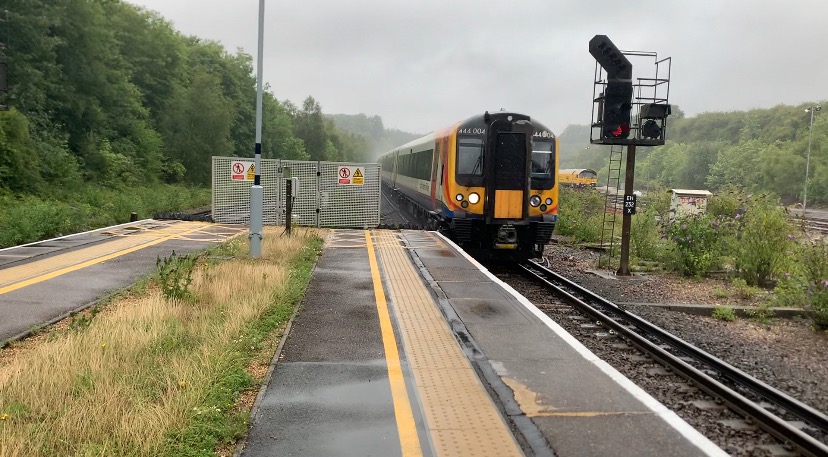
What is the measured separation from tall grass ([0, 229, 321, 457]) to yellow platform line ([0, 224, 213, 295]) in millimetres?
2248

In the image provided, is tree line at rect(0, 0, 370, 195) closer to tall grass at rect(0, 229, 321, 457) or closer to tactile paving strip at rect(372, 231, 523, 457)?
tall grass at rect(0, 229, 321, 457)

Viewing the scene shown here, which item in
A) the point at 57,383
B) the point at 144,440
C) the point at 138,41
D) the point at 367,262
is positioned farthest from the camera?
the point at 138,41

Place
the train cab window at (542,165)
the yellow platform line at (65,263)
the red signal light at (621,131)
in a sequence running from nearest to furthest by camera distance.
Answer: the yellow platform line at (65,263) < the red signal light at (621,131) < the train cab window at (542,165)

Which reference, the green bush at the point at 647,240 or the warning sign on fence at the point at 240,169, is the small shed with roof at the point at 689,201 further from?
the warning sign on fence at the point at 240,169

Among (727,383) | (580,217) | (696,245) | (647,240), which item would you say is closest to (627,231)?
(696,245)

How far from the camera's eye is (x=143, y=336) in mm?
5824

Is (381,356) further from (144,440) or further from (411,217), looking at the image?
(411,217)

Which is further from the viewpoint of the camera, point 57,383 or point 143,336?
point 143,336

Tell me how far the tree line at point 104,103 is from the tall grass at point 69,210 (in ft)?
4.96

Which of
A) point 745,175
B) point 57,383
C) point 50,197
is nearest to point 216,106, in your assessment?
point 50,197

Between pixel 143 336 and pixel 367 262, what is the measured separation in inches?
225

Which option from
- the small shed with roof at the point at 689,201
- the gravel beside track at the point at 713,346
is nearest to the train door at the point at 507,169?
the gravel beside track at the point at 713,346

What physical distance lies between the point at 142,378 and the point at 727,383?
19.1ft

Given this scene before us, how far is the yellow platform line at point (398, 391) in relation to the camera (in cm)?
388
